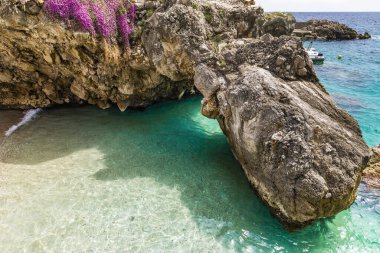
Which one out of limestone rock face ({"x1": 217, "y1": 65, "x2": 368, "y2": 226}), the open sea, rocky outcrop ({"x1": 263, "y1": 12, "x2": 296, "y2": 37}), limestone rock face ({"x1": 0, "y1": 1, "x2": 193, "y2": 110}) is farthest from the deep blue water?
limestone rock face ({"x1": 0, "y1": 1, "x2": 193, "y2": 110})

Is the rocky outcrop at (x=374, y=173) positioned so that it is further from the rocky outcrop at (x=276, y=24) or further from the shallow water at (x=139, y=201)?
the rocky outcrop at (x=276, y=24)

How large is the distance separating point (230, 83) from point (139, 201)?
711cm

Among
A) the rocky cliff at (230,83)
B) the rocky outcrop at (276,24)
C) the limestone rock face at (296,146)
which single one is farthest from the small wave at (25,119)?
the rocky outcrop at (276,24)

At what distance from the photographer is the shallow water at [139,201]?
11.1 m

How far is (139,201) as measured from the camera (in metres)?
13.0

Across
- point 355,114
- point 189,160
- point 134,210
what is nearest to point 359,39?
point 355,114

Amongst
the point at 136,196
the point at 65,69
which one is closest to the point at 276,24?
the point at 65,69

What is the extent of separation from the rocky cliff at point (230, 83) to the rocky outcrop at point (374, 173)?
5204mm

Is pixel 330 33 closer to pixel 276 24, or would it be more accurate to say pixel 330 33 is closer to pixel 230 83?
pixel 276 24

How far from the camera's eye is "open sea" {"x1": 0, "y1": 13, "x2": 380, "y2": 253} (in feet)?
36.4

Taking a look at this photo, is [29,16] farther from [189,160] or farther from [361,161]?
[361,161]

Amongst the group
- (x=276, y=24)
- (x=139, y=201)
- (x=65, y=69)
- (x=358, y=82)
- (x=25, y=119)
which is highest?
(x=276, y=24)

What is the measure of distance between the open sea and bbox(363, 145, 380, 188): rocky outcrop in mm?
514

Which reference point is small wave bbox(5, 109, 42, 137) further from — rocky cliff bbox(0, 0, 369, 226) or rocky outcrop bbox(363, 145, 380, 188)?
rocky outcrop bbox(363, 145, 380, 188)
